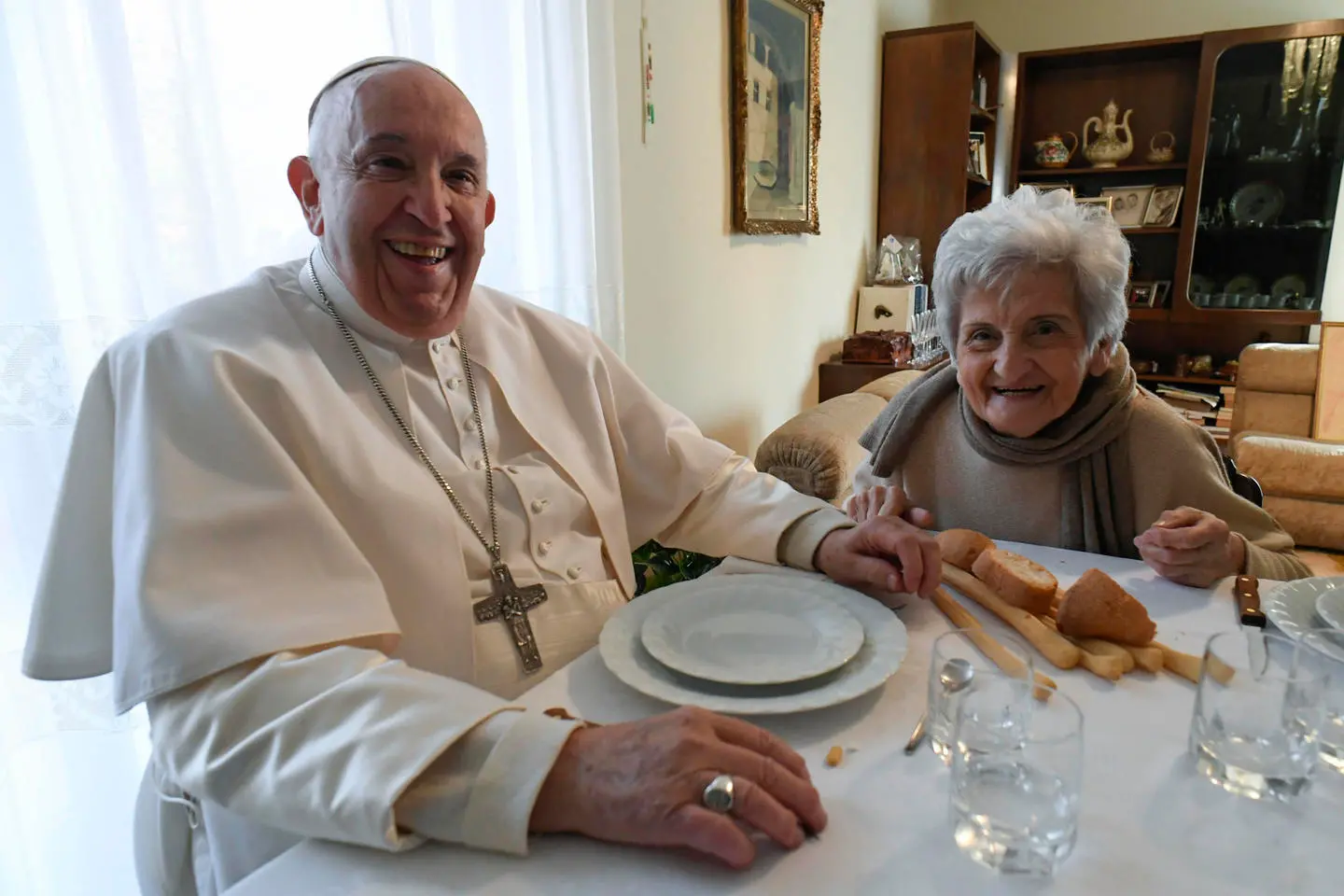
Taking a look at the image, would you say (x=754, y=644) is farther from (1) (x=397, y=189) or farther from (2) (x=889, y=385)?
(2) (x=889, y=385)

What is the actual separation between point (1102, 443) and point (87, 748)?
168 cm

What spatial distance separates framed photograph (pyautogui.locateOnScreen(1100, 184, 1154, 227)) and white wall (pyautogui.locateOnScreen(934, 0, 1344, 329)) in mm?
665

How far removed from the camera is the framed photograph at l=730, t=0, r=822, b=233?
117 inches

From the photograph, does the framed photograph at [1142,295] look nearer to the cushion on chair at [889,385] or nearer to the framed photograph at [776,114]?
the cushion on chair at [889,385]

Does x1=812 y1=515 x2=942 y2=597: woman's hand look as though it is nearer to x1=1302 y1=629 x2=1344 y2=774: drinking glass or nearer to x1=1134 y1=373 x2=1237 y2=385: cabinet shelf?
x1=1302 y1=629 x2=1344 y2=774: drinking glass

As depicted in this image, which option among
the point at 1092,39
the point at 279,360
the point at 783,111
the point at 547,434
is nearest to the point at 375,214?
the point at 279,360

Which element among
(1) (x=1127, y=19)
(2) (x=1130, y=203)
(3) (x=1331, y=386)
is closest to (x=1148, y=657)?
(3) (x=1331, y=386)

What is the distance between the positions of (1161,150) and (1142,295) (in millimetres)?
756

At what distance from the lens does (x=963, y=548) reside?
1.16m

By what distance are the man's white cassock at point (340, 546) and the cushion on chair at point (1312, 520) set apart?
3181 millimetres

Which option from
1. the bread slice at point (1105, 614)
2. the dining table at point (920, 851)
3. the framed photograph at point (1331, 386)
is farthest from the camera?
the framed photograph at point (1331, 386)

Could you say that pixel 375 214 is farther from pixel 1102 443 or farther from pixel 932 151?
pixel 932 151

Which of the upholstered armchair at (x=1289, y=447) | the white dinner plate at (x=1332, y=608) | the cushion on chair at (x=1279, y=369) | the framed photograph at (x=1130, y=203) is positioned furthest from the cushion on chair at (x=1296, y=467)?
the white dinner plate at (x=1332, y=608)

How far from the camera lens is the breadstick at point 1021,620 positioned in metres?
0.91
